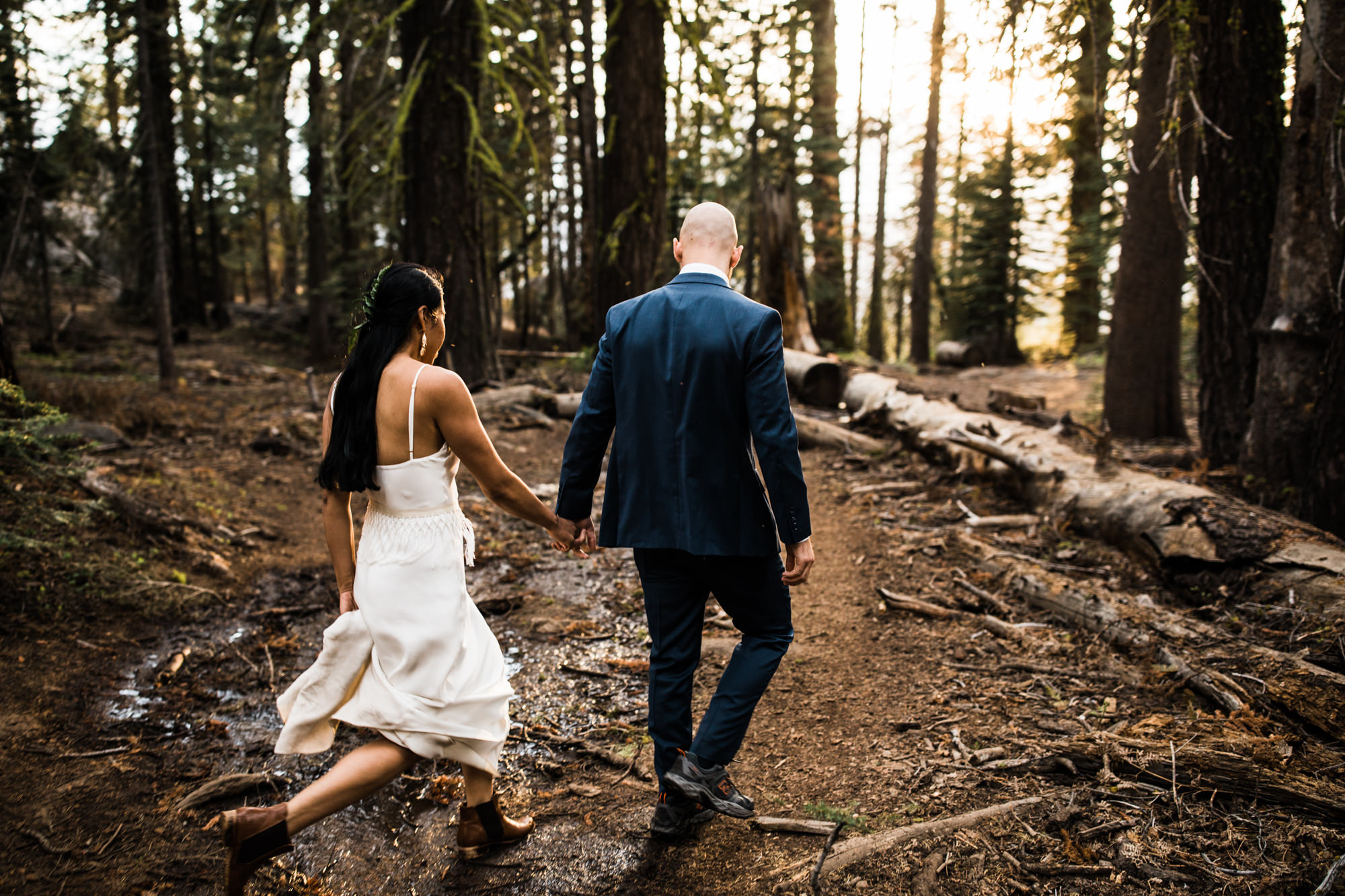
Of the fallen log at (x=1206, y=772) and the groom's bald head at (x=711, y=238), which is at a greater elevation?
the groom's bald head at (x=711, y=238)

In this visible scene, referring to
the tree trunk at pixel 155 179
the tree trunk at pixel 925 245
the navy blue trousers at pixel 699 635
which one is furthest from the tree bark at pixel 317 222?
the navy blue trousers at pixel 699 635

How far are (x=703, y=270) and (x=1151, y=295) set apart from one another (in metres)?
8.48

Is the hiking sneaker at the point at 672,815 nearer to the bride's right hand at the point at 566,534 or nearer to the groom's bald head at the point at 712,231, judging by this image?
the bride's right hand at the point at 566,534

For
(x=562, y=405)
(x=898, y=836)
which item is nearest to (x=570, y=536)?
(x=898, y=836)

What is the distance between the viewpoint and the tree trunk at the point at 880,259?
2491cm

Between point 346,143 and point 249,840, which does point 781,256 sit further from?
point 249,840

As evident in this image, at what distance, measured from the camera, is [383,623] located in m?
2.64

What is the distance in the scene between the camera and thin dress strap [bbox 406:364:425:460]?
103 inches

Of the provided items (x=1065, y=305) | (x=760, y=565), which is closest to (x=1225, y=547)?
(x=760, y=565)

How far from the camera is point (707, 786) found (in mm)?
2867

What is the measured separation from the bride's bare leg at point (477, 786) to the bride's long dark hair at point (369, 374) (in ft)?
3.74

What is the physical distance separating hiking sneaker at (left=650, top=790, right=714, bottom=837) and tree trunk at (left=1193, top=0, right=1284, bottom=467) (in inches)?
240

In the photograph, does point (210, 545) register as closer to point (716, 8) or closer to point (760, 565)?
point (760, 565)

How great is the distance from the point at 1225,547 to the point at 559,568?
14.9ft
